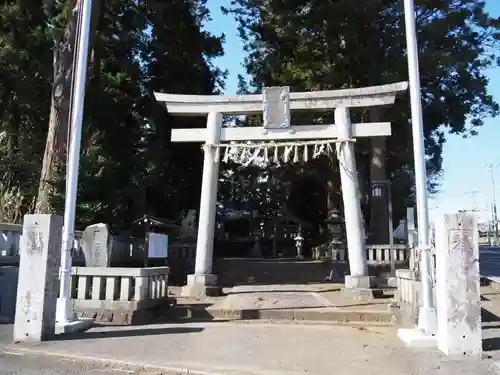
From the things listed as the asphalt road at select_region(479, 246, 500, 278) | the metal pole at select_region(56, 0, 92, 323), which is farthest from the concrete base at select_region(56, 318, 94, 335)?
the asphalt road at select_region(479, 246, 500, 278)

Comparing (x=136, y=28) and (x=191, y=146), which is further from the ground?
(x=136, y=28)

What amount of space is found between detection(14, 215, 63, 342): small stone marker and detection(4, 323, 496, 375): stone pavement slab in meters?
0.30

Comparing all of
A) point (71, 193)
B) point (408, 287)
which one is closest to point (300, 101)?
point (408, 287)

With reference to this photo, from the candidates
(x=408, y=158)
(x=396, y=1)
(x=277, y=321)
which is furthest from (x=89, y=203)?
(x=408, y=158)

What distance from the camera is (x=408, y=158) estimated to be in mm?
23391

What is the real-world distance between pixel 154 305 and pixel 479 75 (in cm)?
1650

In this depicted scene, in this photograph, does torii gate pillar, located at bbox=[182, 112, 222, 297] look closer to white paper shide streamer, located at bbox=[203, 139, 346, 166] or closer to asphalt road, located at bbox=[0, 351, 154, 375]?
white paper shide streamer, located at bbox=[203, 139, 346, 166]

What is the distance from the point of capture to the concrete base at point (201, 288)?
1221cm

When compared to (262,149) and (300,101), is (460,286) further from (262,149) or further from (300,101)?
(262,149)

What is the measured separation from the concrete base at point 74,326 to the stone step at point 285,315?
67.4 inches

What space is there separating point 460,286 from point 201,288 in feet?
23.7

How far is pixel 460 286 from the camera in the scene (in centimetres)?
617

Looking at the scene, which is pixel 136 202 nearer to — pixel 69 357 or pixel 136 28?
pixel 136 28

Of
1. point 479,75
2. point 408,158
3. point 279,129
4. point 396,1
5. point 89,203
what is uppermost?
point 396,1
